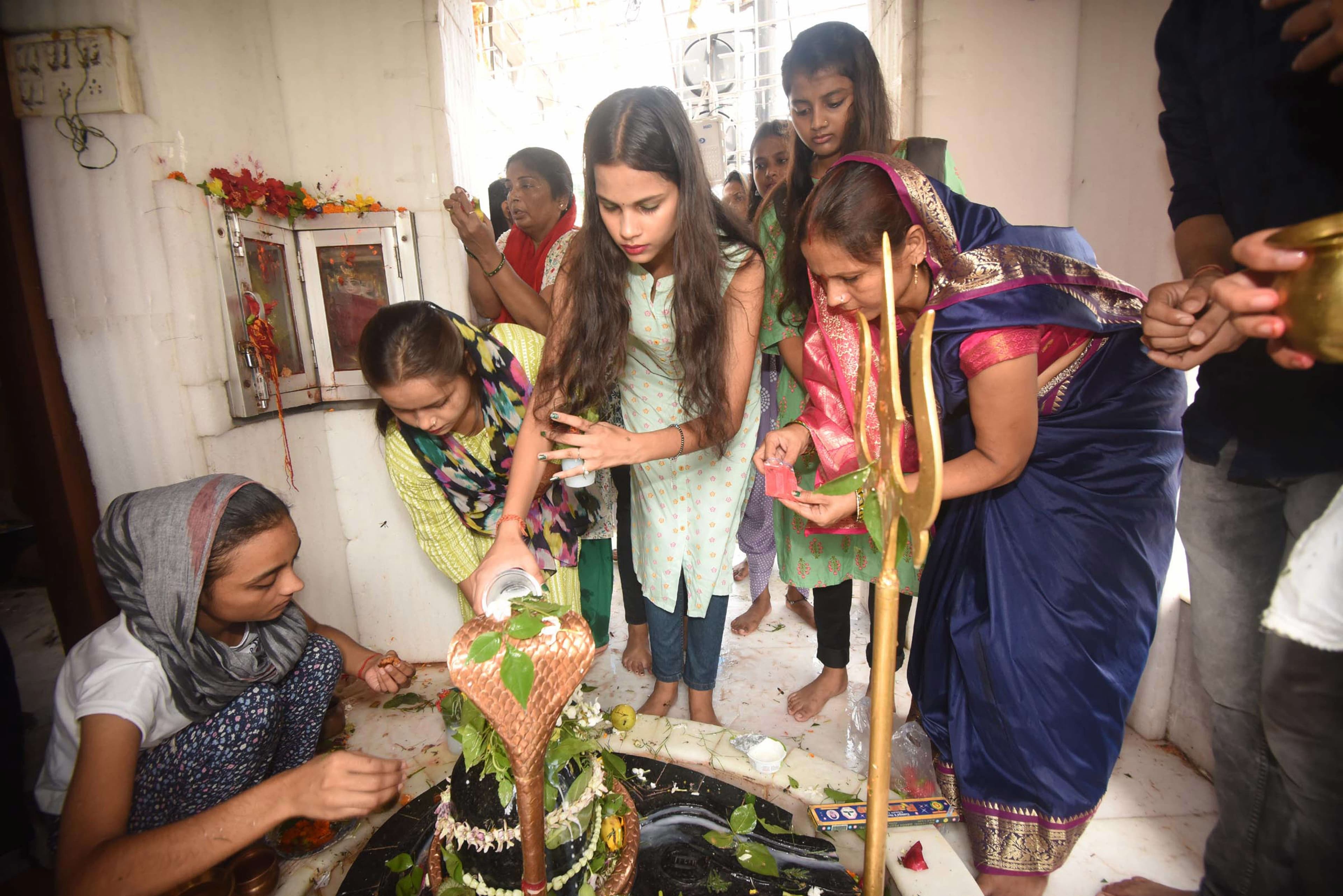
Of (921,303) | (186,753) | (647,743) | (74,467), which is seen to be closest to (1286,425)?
(921,303)

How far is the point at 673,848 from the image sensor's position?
1314 millimetres

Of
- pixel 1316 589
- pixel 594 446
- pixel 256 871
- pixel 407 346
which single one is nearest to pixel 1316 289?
pixel 1316 589

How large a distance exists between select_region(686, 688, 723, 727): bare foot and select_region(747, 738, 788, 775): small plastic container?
0.64m

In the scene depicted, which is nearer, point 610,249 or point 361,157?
point 610,249

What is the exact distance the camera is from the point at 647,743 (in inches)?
65.6

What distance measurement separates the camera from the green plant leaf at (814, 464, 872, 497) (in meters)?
0.76

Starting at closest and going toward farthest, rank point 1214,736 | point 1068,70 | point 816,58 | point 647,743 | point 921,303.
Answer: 1. point 1214,736
2. point 921,303
3. point 647,743
4. point 816,58
5. point 1068,70

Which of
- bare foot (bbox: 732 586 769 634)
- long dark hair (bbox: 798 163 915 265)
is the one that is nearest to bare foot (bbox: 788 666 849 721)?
bare foot (bbox: 732 586 769 634)

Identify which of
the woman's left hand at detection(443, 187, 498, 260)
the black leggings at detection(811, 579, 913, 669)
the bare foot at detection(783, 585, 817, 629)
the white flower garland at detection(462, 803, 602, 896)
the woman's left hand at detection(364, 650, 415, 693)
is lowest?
the bare foot at detection(783, 585, 817, 629)

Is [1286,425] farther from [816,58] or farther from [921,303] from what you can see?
[816,58]

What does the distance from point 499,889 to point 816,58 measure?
7.11 feet

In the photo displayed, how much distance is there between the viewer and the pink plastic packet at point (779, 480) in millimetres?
1450

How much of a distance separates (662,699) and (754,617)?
3.06 ft

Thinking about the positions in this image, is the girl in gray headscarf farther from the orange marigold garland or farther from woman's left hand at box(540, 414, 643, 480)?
the orange marigold garland
